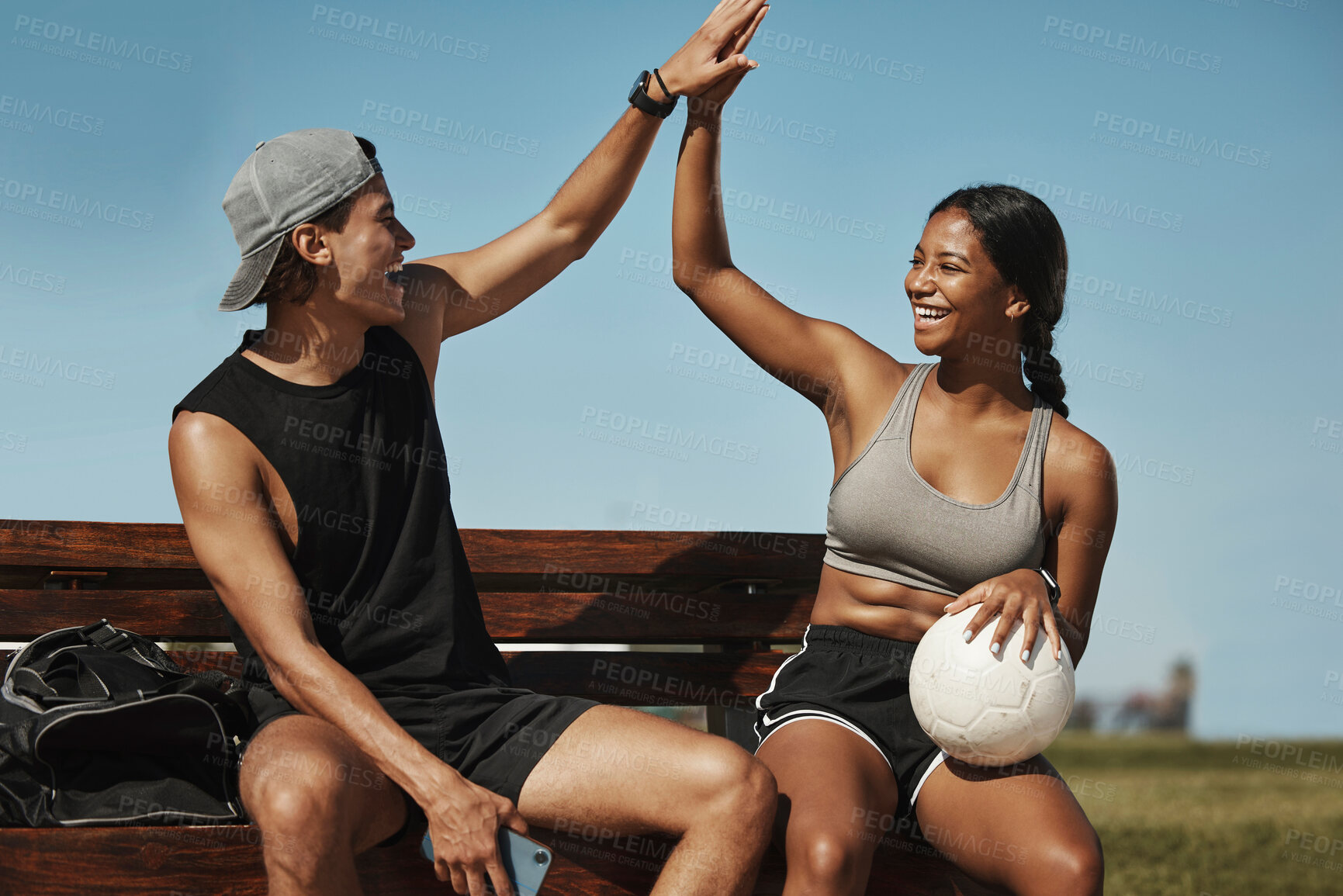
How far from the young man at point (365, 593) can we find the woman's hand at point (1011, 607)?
2.03 feet

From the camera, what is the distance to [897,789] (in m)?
2.56

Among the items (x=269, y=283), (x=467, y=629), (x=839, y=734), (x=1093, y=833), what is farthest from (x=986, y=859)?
(x=269, y=283)

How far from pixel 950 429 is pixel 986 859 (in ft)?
3.58

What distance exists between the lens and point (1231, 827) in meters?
8.27

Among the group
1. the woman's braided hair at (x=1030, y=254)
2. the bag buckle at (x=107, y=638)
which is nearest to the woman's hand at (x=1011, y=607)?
the woman's braided hair at (x=1030, y=254)

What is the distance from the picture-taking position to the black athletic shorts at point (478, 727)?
7.40 feet

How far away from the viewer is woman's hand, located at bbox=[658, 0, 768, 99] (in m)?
2.78

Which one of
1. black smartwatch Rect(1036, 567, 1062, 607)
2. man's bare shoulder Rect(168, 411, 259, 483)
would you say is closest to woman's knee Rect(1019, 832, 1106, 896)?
black smartwatch Rect(1036, 567, 1062, 607)

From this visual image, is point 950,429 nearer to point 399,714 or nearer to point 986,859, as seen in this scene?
point 986,859

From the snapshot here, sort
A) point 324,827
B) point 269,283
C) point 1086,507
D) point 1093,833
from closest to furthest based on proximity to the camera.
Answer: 1. point 324,827
2. point 1093,833
3. point 269,283
4. point 1086,507

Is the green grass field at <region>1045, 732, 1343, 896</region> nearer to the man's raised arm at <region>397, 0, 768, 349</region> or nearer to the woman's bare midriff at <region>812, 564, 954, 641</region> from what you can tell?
the woman's bare midriff at <region>812, 564, 954, 641</region>

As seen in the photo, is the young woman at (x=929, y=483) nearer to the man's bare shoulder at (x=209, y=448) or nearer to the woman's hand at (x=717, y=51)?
the woman's hand at (x=717, y=51)

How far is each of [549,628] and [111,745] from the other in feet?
4.66

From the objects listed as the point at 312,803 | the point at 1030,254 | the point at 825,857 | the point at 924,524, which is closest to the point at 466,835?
the point at 312,803
